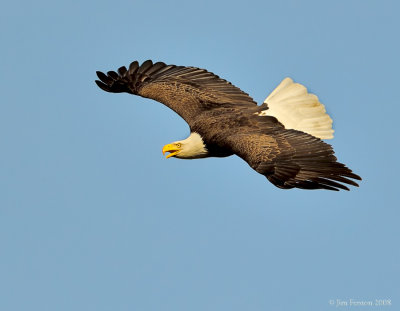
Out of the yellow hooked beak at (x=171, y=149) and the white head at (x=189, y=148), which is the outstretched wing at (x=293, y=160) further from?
the yellow hooked beak at (x=171, y=149)

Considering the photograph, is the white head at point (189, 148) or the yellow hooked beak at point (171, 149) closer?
the white head at point (189, 148)

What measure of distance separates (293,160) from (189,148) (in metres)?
2.34

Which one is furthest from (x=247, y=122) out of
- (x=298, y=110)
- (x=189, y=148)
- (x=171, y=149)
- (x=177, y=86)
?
(x=177, y=86)

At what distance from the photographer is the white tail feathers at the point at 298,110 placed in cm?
1461

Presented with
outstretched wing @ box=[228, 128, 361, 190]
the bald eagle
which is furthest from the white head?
outstretched wing @ box=[228, 128, 361, 190]

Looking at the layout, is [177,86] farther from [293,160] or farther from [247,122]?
[293,160]

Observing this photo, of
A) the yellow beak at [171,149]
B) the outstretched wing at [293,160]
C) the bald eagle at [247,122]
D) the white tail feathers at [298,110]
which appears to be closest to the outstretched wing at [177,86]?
the bald eagle at [247,122]

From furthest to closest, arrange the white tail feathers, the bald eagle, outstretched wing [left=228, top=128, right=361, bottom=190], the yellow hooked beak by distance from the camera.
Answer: the white tail feathers, the yellow hooked beak, the bald eagle, outstretched wing [left=228, top=128, right=361, bottom=190]

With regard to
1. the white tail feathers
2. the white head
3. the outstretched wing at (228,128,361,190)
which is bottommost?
the outstretched wing at (228,128,361,190)

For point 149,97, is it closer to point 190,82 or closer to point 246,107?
point 190,82

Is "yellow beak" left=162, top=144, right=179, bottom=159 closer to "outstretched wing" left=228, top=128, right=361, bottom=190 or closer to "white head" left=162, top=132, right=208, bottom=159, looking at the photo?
"white head" left=162, top=132, right=208, bottom=159

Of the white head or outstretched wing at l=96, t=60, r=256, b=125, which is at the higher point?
outstretched wing at l=96, t=60, r=256, b=125

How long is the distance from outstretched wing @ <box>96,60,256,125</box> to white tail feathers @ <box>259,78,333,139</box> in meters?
0.50

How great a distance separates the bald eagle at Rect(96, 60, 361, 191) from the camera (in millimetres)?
12164
